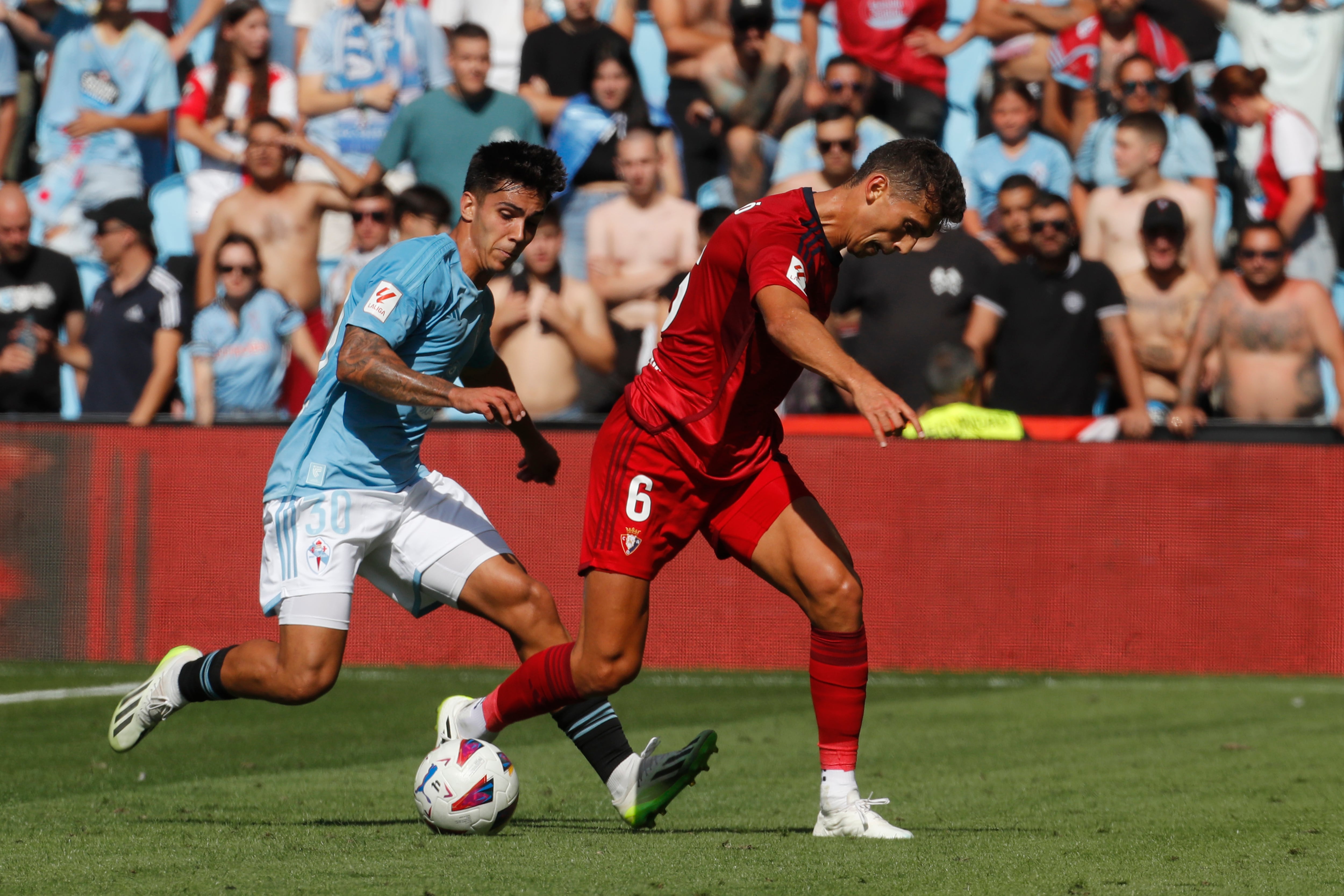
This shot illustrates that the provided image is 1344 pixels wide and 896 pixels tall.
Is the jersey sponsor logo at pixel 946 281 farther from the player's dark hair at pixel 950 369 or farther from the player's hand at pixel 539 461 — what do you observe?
the player's hand at pixel 539 461

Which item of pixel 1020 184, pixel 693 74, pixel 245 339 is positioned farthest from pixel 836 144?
pixel 245 339

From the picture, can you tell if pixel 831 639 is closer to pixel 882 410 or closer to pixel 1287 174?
pixel 882 410

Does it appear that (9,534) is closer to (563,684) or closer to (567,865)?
(563,684)

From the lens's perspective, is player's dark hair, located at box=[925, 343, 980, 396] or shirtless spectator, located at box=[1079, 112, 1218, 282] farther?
shirtless spectator, located at box=[1079, 112, 1218, 282]

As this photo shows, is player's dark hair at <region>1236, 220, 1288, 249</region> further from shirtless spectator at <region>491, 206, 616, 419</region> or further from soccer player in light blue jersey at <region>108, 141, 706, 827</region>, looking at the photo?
soccer player in light blue jersey at <region>108, 141, 706, 827</region>

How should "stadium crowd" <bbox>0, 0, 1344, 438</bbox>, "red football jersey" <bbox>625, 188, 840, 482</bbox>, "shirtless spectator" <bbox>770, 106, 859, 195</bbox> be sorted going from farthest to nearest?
"shirtless spectator" <bbox>770, 106, 859, 195</bbox> < "stadium crowd" <bbox>0, 0, 1344, 438</bbox> < "red football jersey" <bbox>625, 188, 840, 482</bbox>

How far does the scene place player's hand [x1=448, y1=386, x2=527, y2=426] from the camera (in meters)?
4.69

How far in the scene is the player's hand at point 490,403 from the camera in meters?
4.69

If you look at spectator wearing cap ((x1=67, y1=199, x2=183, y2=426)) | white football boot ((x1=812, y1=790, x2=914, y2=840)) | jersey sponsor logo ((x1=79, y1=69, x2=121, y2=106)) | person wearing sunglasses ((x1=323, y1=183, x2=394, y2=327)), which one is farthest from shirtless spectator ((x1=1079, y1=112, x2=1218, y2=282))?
jersey sponsor logo ((x1=79, y1=69, x2=121, y2=106))

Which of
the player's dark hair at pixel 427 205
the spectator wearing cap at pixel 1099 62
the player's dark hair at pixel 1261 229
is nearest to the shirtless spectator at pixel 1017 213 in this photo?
the spectator wearing cap at pixel 1099 62

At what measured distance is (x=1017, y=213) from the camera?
35.1ft

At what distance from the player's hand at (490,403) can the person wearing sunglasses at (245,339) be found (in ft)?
21.7

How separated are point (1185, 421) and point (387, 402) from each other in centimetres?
648

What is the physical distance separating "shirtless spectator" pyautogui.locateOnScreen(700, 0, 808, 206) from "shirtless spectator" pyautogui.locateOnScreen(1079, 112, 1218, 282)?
2.27 m
